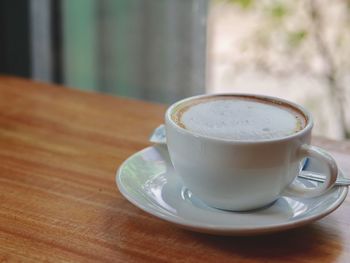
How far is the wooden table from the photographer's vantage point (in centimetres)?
57

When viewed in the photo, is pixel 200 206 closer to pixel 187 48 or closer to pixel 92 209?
pixel 92 209

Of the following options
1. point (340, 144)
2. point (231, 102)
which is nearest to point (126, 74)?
point (340, 144)

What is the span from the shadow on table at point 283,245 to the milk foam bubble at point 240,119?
0.29 feet

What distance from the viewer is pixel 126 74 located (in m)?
1.56

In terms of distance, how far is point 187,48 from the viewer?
56.6 inches

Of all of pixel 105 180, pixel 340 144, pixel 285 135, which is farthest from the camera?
pixel 340 144

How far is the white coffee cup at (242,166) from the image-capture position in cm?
57

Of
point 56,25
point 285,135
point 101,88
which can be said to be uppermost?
point 285,135

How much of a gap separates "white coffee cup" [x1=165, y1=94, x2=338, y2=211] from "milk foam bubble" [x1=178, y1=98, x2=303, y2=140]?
0.01m

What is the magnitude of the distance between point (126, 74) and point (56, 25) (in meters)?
0.19

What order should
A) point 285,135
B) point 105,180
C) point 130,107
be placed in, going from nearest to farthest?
point 285,135 < point 105,180 < point 130,107

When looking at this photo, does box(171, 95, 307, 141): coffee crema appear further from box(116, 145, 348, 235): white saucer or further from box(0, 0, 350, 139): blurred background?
box(0, 0, 350, 139): blurred background

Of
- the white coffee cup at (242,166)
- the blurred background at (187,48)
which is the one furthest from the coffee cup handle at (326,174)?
the blurred background at (187,48)

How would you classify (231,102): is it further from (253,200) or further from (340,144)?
(340,144)
